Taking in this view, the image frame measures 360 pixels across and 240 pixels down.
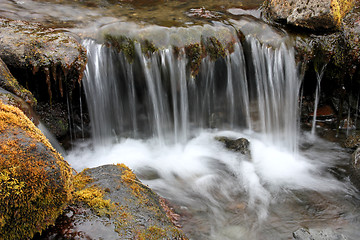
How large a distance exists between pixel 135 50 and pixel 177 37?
106cm

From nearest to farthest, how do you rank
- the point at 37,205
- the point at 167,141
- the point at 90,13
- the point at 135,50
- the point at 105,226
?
the point at 37,205 < the point at 105,226 < the point at 135,50 < the point at 167,141 < the point at 90,13

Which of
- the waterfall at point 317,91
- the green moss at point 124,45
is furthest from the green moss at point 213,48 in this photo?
the waterfall at point 317,91

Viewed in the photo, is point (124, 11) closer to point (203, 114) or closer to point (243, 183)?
point (203, 114)

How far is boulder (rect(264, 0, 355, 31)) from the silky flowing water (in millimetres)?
475

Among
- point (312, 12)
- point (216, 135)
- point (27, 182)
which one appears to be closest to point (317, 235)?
point (27, 182)

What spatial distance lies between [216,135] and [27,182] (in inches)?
235

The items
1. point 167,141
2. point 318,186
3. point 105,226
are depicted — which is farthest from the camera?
point 167,141

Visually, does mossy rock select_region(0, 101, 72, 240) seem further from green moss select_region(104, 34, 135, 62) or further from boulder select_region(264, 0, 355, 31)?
boulder select_region(264, 0, 355, 31)

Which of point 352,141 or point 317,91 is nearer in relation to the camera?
point 352,141

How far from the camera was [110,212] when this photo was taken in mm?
2783

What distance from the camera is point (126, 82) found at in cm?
711

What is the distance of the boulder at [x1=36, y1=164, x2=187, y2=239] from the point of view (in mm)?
2500

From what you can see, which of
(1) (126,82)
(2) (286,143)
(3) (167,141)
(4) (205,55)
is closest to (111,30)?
(1) (126,82)

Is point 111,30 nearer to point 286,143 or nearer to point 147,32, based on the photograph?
point 147,32
